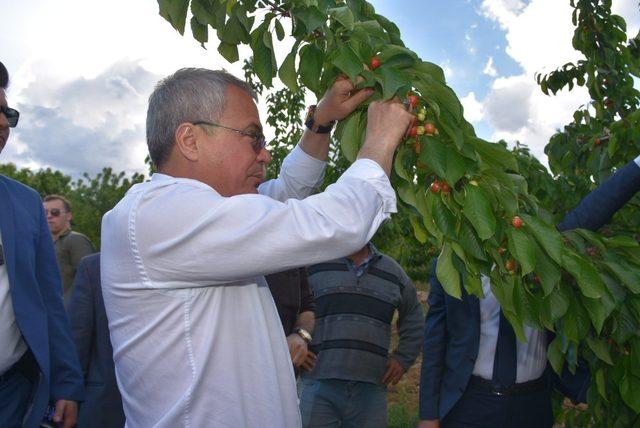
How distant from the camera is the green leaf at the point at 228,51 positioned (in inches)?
70.1

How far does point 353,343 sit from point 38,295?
2195 mm

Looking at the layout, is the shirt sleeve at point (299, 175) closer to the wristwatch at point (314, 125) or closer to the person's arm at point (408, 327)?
the wristwatch at point (314, 125)

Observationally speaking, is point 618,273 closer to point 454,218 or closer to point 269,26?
point 454,218

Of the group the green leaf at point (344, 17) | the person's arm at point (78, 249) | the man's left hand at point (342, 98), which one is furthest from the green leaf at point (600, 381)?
the person's arm at point (78, 249)

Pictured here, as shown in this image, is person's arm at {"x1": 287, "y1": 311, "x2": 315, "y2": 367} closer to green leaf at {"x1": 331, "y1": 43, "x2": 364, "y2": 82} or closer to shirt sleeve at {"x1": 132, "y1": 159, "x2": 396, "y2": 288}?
shirt sleeve at {"x1": 132, "y1": 159, "x2": 396, "y2": 288}

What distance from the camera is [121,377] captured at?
6.54 ft

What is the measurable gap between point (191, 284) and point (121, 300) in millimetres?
276

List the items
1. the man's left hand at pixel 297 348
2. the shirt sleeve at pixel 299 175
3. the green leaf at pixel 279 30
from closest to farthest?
the green leaf at pixel 279 30 → the shirt sleeve at pixel 299 175 → the man's left hand at pixel 297 348

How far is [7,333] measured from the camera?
2.51 m

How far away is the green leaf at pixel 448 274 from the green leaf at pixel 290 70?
54 centimetres

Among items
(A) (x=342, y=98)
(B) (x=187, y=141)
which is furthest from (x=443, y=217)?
(B) (x=187, y=141)

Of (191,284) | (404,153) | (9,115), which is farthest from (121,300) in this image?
(9,115)

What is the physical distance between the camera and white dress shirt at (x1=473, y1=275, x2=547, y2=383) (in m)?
3.27

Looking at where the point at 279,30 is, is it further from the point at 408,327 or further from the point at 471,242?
the point at 408,327
